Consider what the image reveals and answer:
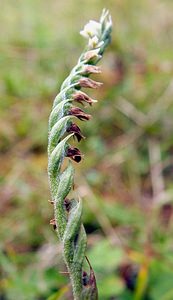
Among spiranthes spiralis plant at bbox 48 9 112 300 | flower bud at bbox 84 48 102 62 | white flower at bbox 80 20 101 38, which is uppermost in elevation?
white flower at bbox 80 20 101 38

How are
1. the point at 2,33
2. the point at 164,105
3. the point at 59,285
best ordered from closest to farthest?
1. the point at 59,285
2. the point at 164,105
3. the point at 2,33

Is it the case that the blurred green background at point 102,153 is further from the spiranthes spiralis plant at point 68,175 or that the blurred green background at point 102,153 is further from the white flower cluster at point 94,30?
the white flower cluster at point 94,30

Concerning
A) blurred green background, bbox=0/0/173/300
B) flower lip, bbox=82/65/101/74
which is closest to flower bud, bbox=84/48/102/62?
flower lip, bbox=82/65/101/74

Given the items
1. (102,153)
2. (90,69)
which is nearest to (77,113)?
(90,69)

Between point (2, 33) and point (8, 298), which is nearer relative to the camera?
point (8, 298)

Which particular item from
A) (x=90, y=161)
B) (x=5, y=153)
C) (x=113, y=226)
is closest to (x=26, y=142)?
(x=5, y=153)

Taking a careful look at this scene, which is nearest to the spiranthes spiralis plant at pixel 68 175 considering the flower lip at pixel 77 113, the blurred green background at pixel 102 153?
the flower lip at pixel 77 113

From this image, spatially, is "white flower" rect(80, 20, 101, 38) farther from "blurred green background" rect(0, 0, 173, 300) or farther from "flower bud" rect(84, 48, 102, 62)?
"blurred green background" rect(0, 0, 173, 300)

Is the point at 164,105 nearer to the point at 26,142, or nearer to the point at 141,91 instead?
the point at 141,91

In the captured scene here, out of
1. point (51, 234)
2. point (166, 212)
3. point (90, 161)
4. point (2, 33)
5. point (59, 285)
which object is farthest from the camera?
point (2, 33)
